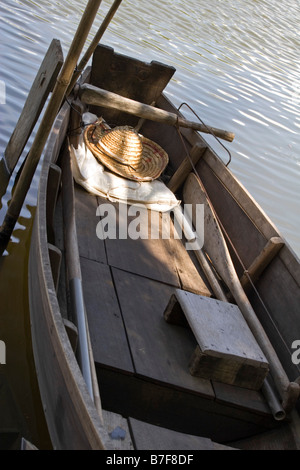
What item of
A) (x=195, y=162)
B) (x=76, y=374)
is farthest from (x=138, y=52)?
(x=76, y=374)

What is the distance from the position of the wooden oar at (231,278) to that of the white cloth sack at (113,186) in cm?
20

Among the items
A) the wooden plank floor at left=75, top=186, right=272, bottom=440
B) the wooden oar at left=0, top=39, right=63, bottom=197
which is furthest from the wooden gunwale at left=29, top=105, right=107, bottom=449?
the wooden oar at left=0, top=39, right=63, bottom=197

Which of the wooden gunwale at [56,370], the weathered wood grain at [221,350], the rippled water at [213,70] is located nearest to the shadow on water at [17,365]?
the rippled water at [213,70]

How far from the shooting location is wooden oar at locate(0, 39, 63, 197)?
4.50 m

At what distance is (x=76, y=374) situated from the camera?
7.37 feet

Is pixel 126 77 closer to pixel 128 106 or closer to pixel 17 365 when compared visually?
pixel 128 106

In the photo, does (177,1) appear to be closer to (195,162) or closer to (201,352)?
(195,162)

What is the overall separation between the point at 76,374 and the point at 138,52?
858cm

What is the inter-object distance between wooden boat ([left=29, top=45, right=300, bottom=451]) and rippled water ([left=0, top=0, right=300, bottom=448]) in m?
0.68

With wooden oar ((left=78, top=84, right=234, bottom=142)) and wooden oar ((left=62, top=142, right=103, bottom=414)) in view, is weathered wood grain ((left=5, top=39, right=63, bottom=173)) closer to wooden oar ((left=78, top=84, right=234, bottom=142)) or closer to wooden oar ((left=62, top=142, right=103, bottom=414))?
wooden oar ((left=78, top=84, right=234, bottom=142))

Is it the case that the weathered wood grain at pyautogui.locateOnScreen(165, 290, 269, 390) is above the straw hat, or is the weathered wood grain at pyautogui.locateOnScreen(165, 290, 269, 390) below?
above

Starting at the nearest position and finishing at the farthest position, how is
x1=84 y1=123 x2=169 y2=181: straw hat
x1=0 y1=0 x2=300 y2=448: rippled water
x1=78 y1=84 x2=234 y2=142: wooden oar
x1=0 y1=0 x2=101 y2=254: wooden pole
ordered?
x1=0 y1=0 x2=101 y2=254: wooden pole → x1=78 y1=84 x2=234 y2=142: wooden oar → x1=84 y1=123 x2=169 y2=181: straw hat → x1=0 y1=0 x2=300 y2=448: rippled water

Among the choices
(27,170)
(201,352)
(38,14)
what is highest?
(201,352)

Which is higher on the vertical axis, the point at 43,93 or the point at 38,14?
the point at 43,93
